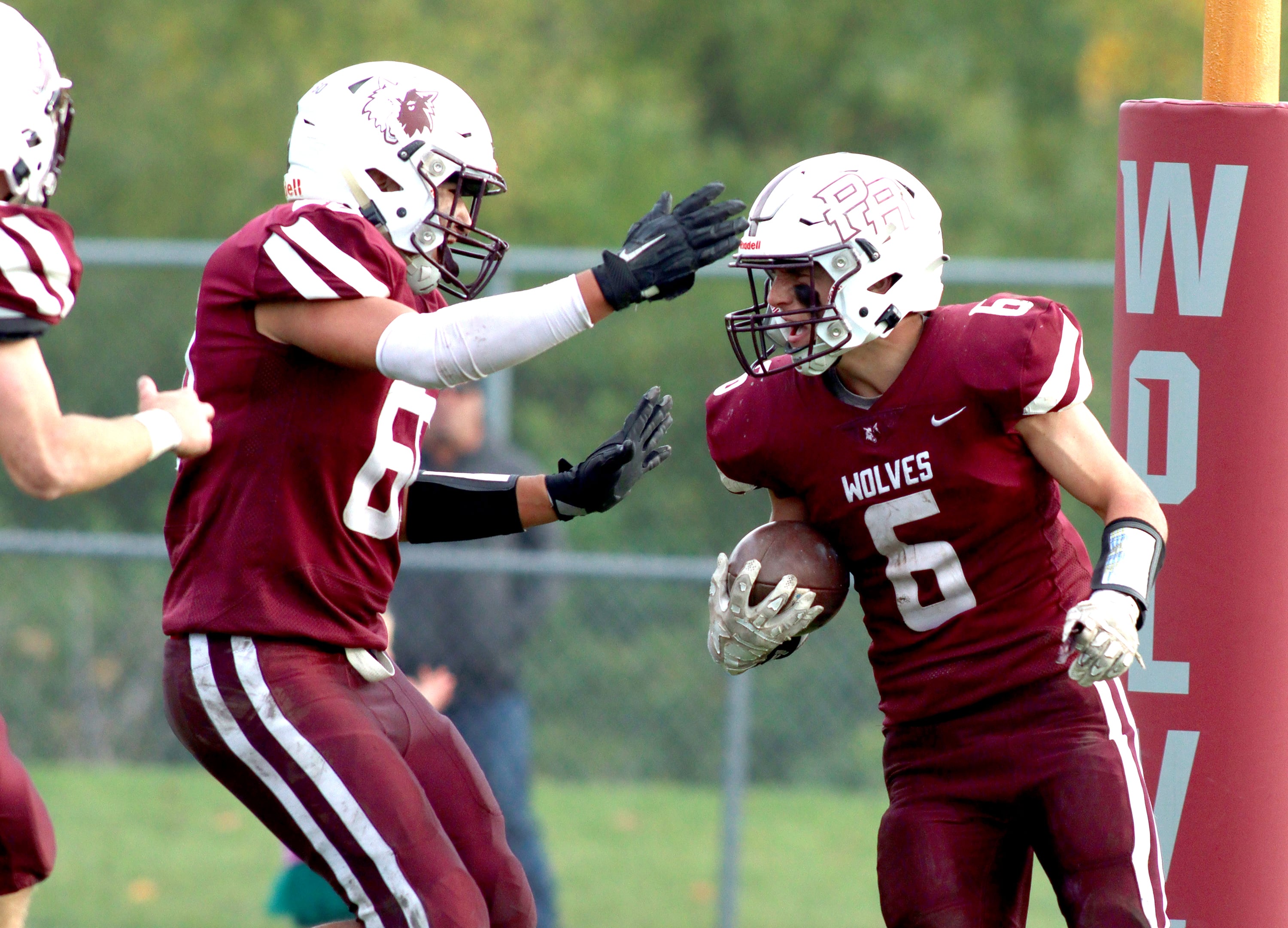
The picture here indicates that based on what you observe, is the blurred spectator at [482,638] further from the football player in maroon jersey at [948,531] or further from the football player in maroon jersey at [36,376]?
the football player in maroon jersey at [36,376]

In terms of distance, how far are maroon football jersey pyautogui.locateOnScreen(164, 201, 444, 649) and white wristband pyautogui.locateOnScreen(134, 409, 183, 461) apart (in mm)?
211

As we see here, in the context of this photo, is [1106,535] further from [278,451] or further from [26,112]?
[26,112]

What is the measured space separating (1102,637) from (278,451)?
1.56 meters

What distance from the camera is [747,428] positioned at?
3.69 meters

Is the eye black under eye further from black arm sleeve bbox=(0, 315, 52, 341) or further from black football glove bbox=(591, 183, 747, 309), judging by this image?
black arm sleeve bbox=(0, 315, 52, 341)

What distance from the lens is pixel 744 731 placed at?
20.4 ft

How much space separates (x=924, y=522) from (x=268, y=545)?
1.28m

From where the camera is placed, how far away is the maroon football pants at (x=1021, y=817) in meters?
3.39

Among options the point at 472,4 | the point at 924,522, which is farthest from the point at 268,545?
the point at 472,4

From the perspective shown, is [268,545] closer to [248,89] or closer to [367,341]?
[367,341]

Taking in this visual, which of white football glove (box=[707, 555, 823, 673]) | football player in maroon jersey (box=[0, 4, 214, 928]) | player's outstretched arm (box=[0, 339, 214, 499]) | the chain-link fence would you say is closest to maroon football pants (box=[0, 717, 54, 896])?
football player in maroon jersey (box=[0, 4, 214, 928])

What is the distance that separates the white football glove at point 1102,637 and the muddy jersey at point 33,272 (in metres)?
1.88

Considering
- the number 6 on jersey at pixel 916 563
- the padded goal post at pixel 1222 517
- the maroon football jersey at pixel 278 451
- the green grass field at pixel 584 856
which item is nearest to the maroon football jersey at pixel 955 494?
the number 6 on jersey at pixel 916 563

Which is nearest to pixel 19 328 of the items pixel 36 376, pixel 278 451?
pixel 36 376
